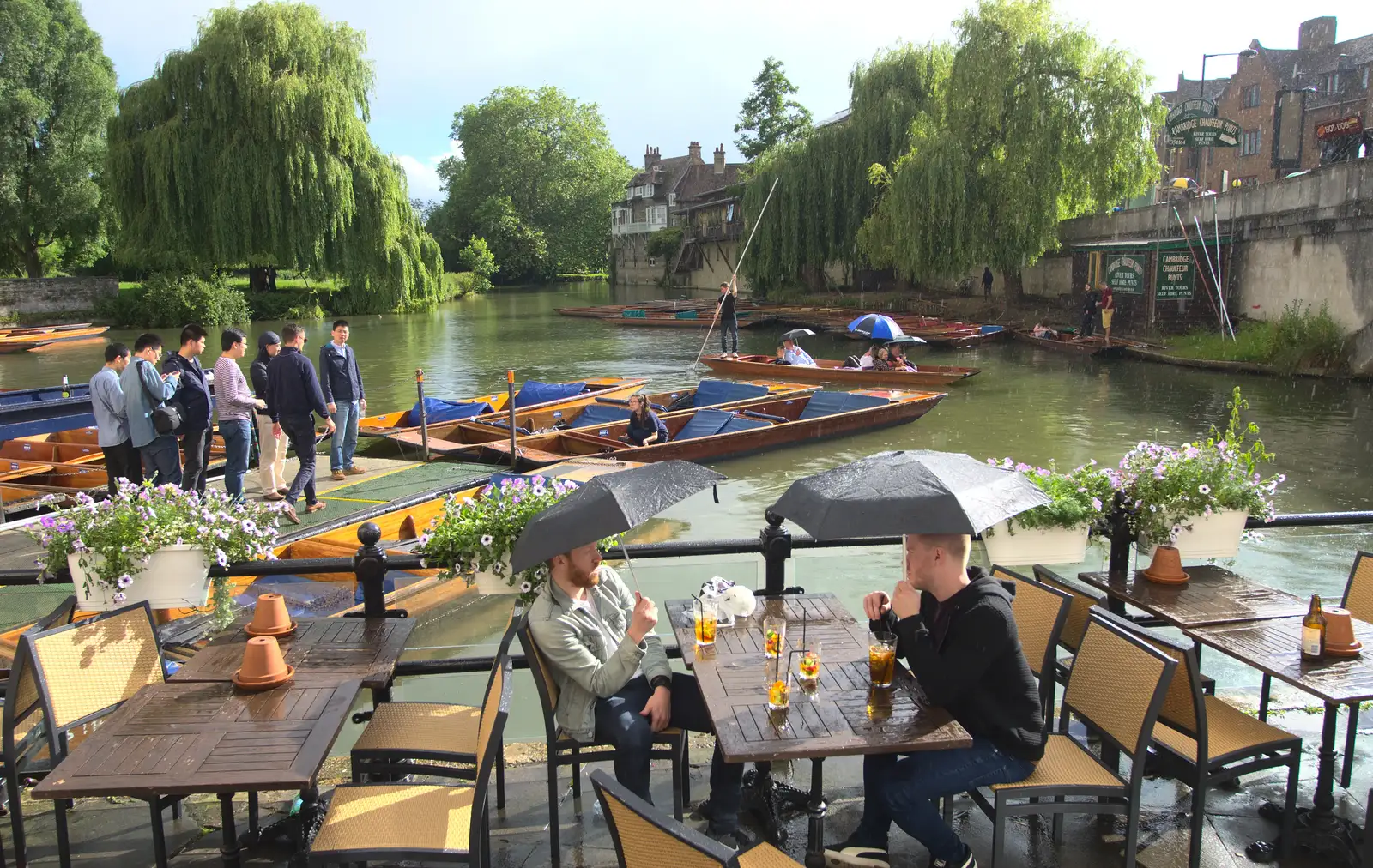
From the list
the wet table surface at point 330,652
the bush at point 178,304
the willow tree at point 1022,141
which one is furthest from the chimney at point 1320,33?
the wet table surface at point 330,652

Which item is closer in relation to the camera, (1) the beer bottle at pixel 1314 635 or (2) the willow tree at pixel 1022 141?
(1) the beer bottle at pixel 1314 635

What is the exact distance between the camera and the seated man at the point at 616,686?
296 cm

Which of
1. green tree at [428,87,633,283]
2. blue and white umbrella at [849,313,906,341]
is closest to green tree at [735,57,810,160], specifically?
green tree at [428,87,633,283]

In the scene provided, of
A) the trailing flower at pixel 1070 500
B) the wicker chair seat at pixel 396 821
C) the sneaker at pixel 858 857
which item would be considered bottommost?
the sneaker at pixel 858 857

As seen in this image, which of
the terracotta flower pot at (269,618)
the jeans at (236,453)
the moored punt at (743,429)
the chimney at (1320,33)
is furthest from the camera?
the chimney at (1320,33)

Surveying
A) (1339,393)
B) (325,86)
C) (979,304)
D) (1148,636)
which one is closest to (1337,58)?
(979,304)

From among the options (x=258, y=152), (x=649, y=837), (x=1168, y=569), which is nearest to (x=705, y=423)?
(x=1168, y=569)

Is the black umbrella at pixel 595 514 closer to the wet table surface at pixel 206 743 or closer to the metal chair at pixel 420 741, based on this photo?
the metal chair at pixel 420 741

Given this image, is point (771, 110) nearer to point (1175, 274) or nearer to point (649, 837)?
point (1175, 274)

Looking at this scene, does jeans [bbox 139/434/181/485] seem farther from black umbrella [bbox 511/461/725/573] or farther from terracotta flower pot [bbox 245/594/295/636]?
black umbrella [bbox 511/461/725/573]

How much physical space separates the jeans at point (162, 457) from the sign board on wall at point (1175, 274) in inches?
877

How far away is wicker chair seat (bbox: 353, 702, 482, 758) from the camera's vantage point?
2.93 metres

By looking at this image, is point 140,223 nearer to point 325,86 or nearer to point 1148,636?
point 325,86

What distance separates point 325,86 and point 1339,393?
79.3 feet
